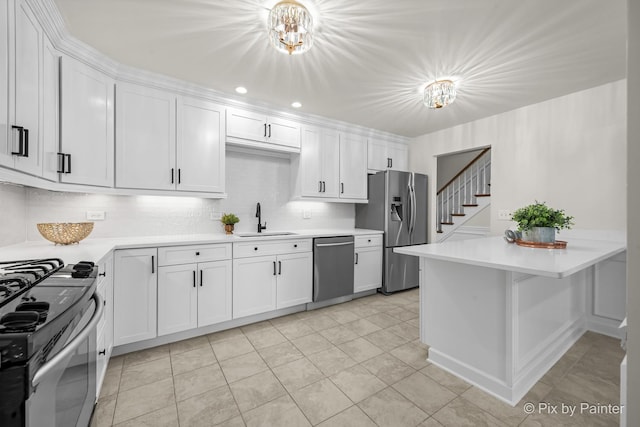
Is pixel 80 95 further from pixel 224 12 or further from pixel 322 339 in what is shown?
pixel 322 339

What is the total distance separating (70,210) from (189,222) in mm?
992

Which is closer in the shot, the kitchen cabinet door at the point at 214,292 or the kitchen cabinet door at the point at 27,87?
the kitchen cabinet door at the point at 27,87

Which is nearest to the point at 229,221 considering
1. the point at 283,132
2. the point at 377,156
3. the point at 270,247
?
the point at 270,247

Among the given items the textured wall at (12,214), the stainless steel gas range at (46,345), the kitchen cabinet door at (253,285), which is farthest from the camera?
the kitchen cabinet door at (253,285)

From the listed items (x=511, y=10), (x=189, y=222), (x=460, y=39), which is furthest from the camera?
(x=189, y=222)

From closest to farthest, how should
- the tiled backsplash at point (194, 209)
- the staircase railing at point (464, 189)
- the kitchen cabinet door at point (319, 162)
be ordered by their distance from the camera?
the tiled backsplash at point (194, 209), the kitchen cabinet door at point (319, 162), the staircase railing at point (464, 189)

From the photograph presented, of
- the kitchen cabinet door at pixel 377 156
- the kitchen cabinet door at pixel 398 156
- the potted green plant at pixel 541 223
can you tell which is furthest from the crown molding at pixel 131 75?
the potted green plant at pixel 541 223

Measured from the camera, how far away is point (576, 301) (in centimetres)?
259

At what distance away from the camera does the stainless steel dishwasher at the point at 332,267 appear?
3.30 metres

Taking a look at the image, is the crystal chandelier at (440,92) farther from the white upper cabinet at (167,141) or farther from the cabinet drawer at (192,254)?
the cabinet drawer at (192,254)

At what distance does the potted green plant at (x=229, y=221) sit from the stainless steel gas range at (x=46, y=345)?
5.74ft

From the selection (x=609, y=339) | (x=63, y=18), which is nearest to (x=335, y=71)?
(x=63, y=18)

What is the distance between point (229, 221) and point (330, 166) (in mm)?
1590

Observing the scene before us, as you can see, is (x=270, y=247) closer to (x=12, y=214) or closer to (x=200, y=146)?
(x=200, y=146)
